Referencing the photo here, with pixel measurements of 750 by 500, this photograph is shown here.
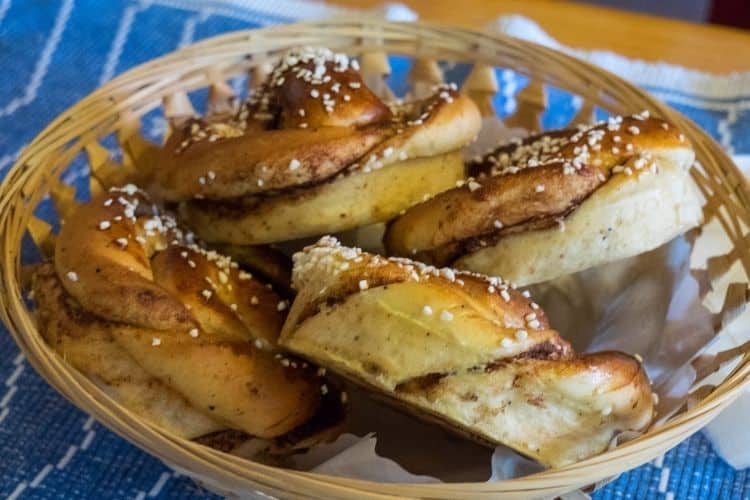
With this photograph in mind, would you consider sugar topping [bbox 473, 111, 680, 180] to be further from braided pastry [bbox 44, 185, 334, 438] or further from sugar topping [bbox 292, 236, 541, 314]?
braided pastry [bbox 44, 185, 334, 438]

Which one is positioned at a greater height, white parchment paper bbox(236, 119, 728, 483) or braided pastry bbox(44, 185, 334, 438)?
braided pastry bbox(44, 185, 334, 438)

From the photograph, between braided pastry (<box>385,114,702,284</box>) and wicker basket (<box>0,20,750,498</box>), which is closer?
wicker basket (<box>0,20,750,498</box>)

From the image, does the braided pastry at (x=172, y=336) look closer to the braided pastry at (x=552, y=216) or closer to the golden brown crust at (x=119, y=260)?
the golden brown crust at (x=119, y=260)

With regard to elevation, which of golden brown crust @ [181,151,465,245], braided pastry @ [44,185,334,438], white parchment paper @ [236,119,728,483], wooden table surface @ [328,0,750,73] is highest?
golden brown crust @ [181,151,465,245]

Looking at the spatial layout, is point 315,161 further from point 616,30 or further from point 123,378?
point 616,30

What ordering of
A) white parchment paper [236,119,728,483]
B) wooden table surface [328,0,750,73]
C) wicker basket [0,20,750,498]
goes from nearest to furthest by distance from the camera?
1. wicker basket [0,20,750,498]
2. white parchment paper [236,119,728,483]
3. wooden table surface [328,0,750,73]

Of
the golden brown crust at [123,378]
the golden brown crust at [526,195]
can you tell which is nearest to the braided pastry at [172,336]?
the golden brown crust at [123,378]

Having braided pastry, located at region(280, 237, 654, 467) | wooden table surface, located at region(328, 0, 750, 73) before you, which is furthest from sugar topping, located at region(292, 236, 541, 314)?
wooden table surface, located at region(328, 0, 750, 73)
